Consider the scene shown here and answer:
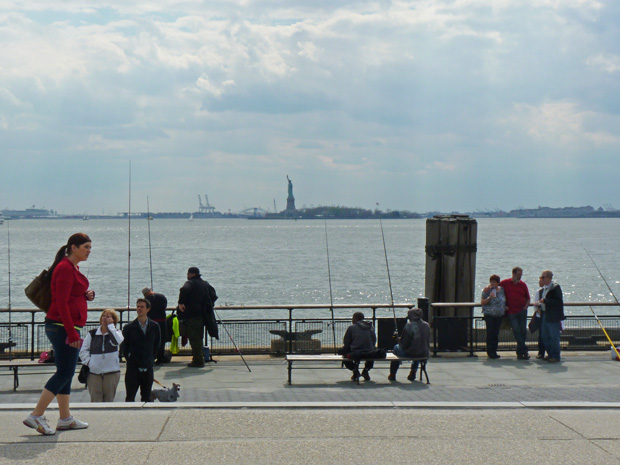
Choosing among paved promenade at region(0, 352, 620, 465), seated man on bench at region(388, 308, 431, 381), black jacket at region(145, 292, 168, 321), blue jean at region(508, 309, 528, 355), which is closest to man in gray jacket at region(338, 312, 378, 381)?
seated man on bench at region(388, 308, 431, 381)

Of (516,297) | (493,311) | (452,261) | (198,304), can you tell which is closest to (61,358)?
(198,304)

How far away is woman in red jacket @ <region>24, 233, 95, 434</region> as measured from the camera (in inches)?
277

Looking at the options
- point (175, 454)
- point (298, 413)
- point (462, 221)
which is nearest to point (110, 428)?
point (175, 454)

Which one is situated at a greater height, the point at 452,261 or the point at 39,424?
the point at 452,261

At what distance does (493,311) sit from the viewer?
1393 cm

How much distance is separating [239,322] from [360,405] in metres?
6.17

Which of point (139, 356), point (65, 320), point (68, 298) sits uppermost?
point (68, 298)

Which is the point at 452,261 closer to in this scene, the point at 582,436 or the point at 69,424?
the point at 582,436

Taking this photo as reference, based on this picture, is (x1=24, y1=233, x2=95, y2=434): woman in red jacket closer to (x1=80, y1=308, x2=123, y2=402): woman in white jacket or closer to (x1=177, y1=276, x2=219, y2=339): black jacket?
(x1=80, y1=308, x2=123, y2=402): woman in white jacket

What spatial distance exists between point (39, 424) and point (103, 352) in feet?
7.13

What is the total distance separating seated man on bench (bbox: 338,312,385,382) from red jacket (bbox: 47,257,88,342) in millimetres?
5079

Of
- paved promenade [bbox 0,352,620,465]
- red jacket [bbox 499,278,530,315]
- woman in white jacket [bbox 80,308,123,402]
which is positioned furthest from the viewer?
red jacket [bbox 499,278,530,315]

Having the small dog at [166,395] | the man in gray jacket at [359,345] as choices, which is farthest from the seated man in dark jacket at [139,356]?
the man in gray jacket at [359,345]

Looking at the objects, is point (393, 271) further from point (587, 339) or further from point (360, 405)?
point (360, 405)
